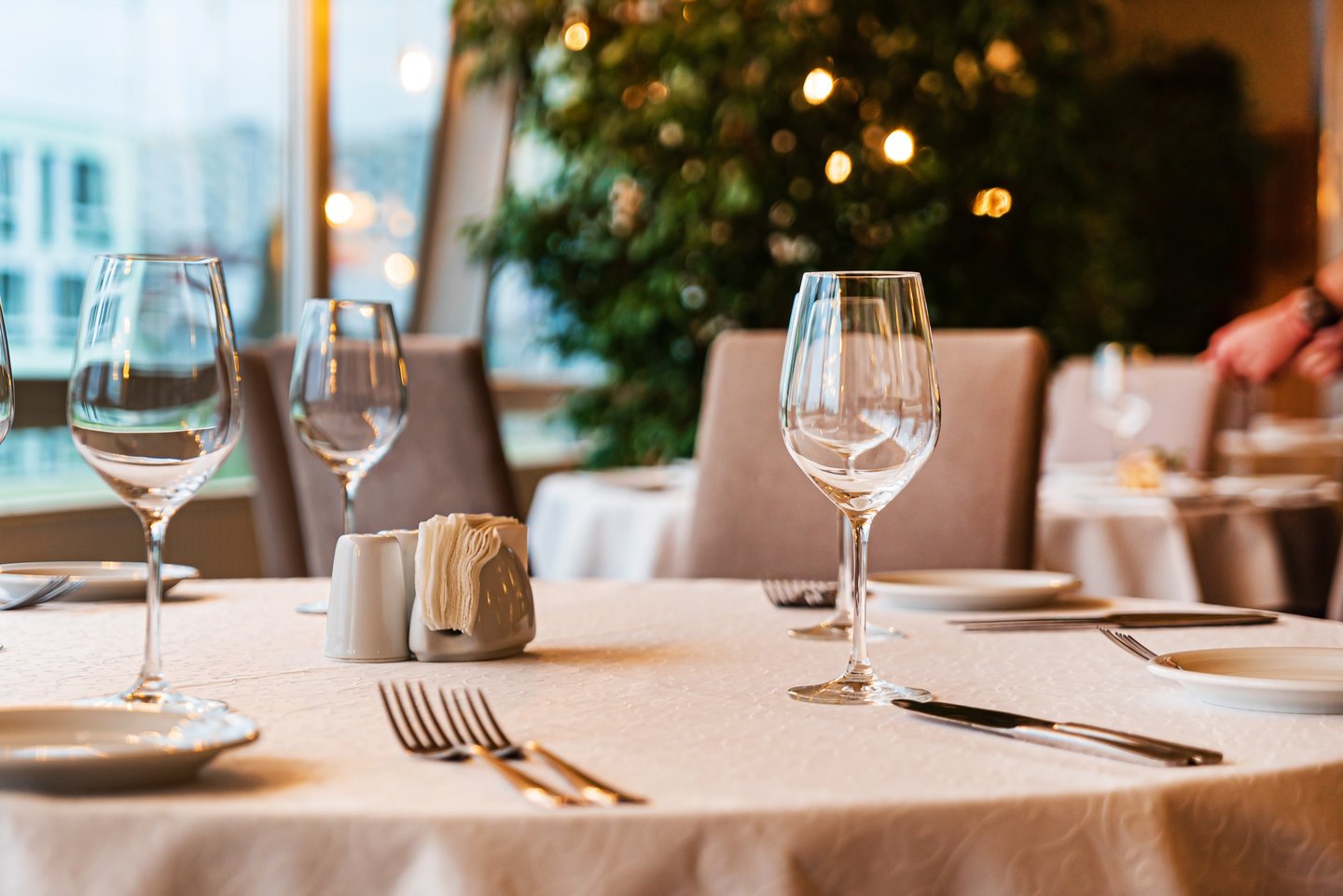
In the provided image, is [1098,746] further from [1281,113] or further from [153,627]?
[1281,113]

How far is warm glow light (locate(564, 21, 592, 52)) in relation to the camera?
15.5 feet

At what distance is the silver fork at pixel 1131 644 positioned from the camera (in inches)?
37.4

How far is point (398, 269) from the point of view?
17.3 feet

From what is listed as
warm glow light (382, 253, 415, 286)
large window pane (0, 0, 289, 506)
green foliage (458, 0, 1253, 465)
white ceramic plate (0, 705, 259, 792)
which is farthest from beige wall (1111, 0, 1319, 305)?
white ceramic plate (0, 705, 259, 792)

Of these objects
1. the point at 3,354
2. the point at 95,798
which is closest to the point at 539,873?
the point at 95,798

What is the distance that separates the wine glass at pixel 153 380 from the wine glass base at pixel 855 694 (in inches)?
12.7

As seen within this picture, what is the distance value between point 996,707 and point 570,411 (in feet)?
14.2

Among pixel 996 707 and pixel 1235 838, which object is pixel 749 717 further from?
pixel 1235 838

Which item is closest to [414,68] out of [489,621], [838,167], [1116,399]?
[838,167]

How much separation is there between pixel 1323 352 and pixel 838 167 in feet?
7.45

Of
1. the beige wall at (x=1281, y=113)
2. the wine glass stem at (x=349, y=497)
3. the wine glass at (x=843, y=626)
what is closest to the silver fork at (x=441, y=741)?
the wine glass at (x=843, y=626)

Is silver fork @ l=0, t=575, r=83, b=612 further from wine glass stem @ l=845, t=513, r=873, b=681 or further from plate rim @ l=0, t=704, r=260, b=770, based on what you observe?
wine glass stem @ l=845, t=513, r=873, b=681

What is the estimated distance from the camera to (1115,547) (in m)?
2.46

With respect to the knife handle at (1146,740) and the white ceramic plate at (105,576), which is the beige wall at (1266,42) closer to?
the white ceramic plate at (105,576)
